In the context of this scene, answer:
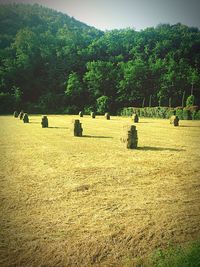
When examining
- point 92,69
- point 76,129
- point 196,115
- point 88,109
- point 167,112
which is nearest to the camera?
point 76,129

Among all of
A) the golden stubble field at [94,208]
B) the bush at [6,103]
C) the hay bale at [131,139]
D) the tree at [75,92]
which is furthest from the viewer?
the tree at [75,92]

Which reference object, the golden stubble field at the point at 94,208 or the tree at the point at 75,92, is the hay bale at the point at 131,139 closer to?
the golden stubble field at the point at 94,208

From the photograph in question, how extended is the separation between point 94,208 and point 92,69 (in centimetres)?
6676

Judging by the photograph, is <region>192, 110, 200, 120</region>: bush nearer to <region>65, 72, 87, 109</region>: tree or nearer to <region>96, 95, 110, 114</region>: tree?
<region>96, 95, 110, 114</region>: tree

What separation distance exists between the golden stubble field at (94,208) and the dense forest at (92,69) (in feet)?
164

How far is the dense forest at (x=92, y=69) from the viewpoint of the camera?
61.8 meters

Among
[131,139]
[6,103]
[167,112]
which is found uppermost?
[6,103]

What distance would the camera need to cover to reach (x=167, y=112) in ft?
140

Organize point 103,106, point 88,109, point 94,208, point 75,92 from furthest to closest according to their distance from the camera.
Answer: point 75,92 < point 88,109 < point 103,106 < point 94,208

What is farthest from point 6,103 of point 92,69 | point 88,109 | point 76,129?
point 76,129

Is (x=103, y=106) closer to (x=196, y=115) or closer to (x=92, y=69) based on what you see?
(x=92, y=69)

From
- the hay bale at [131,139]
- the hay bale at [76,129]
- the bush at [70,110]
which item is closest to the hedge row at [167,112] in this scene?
the bush at [70,110]

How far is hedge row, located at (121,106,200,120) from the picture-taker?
3821cm

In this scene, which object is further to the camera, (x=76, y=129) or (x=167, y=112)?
(x=167, y=112)
